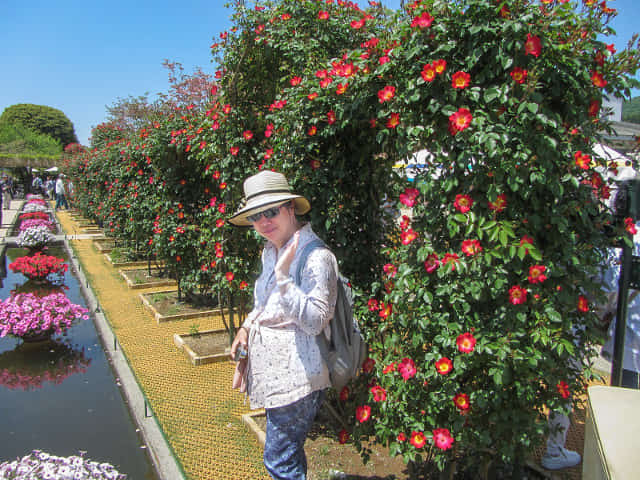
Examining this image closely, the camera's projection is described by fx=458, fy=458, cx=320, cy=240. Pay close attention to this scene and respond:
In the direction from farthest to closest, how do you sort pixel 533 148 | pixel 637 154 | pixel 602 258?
1. pixel 637 154
2. pixel 602 258
3. pixel 533 148

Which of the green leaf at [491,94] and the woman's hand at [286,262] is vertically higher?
the green leaf at [491,94]

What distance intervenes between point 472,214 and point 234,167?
230 centimetres

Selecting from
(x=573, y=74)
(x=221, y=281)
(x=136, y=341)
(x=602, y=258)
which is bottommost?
(x=136, y=341)

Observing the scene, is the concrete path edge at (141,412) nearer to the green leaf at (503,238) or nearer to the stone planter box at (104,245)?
the green leaf at (503,238)

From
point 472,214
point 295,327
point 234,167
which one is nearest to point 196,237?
point 234,167

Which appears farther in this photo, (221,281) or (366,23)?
(221,281)

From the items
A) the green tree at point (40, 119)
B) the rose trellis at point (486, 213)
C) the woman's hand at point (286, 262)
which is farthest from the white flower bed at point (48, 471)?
the green tree at point (40, 119)

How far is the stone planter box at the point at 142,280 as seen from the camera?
812 cm

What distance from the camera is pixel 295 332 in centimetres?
193

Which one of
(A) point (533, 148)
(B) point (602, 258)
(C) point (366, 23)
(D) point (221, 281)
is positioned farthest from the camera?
(D) point (221, 281)

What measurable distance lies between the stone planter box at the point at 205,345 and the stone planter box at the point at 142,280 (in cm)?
297

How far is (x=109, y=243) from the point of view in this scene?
12812 millimetres

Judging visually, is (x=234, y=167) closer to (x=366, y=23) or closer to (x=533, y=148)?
(x=366, y=23)

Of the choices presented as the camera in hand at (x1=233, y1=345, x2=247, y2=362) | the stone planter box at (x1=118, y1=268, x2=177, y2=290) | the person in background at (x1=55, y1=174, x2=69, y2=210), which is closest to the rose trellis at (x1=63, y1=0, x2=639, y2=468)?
the camera in hand at (x1=233, y1=345, x2=247, y2=362)
